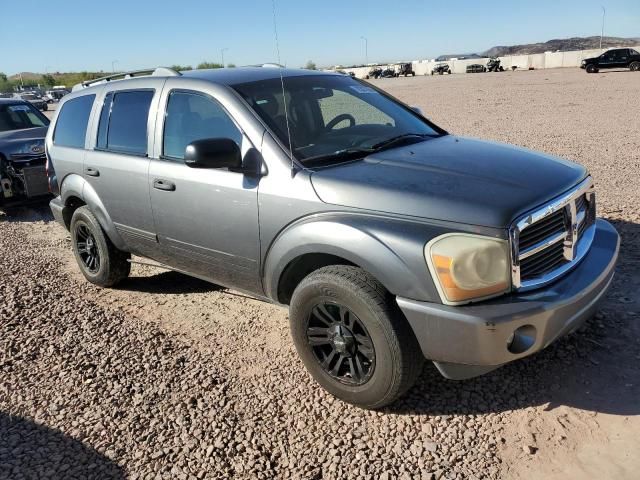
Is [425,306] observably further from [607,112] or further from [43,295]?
[607,112]

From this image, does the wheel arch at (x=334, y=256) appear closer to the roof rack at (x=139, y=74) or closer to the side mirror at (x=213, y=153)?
the side mirror at (x=213, y=153)

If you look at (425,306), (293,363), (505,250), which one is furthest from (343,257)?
(293,363)

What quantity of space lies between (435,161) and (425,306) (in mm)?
1004

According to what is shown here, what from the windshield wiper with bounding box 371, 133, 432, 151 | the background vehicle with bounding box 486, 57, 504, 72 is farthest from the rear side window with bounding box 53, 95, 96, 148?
the background vehicle with bounding box 486, 57, 504, 72

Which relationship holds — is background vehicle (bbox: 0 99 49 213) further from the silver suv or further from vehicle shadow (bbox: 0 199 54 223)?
the silver suv

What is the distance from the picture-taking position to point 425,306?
2.71 meters

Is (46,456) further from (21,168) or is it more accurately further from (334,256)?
(21,168)

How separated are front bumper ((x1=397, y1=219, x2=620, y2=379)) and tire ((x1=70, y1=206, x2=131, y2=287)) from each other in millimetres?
3242

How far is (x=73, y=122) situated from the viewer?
5340 millimetres

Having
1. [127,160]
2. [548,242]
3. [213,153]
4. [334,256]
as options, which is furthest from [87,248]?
[548,242]

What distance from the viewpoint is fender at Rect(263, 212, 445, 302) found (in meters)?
2.70

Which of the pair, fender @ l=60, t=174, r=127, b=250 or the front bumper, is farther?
fender @ l=60, t=174, r=127, b=250

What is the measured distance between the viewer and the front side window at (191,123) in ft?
12.1

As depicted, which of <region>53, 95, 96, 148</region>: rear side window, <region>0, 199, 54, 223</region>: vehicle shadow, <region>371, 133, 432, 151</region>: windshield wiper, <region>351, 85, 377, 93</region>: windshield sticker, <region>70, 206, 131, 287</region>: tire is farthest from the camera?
<region>0, 199, 54, 223</region>: vehicle shadow
